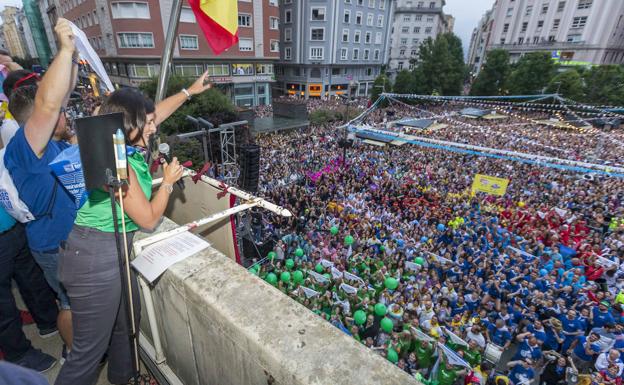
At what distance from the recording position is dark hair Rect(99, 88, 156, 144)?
1916 mm

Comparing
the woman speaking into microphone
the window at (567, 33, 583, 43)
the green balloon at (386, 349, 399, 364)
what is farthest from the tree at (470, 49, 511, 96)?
the woman speaking into microphone

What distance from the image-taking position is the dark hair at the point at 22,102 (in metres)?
2.18

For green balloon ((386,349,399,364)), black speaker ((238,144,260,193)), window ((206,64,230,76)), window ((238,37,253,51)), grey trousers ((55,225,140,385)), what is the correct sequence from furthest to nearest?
window ((238,37,253,51))
window ((206,64,230,76))
black speaker ((238,144,260,193))
green balloon ((386,349,399,364))
grey trousers ((55,225,140,385))

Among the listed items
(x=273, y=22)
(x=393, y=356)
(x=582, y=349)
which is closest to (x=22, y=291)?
(x=393, y=356)

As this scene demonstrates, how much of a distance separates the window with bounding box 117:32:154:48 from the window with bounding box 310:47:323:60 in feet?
73.3

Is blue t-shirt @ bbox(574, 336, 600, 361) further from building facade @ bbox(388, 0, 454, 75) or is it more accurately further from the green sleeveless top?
building facade @ bbox(388, 0, 454, 75)

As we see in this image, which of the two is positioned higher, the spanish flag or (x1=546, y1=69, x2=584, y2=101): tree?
the spanish flag

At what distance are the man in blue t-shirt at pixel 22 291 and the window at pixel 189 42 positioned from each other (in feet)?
105

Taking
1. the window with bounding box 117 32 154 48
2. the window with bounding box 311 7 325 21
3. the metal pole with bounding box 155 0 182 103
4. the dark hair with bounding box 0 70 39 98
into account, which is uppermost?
the window with bounding box 311 7 325 21

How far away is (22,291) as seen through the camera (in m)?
2.71

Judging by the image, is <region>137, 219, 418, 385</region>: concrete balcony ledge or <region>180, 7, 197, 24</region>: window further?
<region>180, 7, 197, 24</region>: window

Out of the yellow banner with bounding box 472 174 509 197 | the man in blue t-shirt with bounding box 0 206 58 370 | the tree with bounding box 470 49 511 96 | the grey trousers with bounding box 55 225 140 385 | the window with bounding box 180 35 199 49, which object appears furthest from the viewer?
the tree with bounding box 470 49 511 96

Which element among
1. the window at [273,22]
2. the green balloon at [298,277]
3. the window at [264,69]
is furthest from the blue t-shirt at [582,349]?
the window at [273,22]

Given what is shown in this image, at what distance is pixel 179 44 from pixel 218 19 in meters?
30.4
